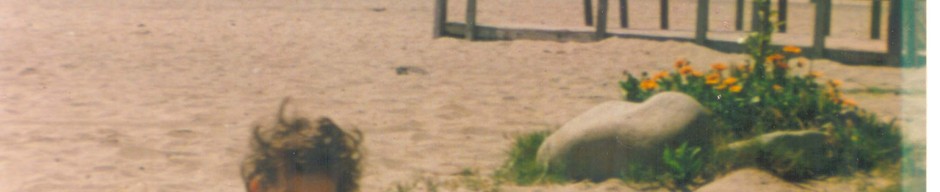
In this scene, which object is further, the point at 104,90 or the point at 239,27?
the point at 239,27

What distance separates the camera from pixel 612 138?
594 cm

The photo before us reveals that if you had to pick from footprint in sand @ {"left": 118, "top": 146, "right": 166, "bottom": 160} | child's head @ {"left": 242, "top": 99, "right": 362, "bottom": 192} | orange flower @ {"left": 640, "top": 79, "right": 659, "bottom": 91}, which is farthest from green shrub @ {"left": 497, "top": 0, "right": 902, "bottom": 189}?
child's head @ {"left": 242, "top": 99, "right": 362, "bottom": 192}

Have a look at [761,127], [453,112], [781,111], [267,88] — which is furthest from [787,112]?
[267,88]

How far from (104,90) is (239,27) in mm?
4788

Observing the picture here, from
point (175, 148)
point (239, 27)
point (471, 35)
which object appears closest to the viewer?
point (175, 148)

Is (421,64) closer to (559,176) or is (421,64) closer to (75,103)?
(75,103)

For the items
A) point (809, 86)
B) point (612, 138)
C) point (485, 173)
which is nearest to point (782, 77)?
point (809, 86)

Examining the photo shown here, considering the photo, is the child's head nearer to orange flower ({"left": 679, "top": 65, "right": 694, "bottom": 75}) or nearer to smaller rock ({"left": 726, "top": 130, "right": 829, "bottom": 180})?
smaller rock ({"left": 726, "top": 130, "right": 829, "bottom": 180})

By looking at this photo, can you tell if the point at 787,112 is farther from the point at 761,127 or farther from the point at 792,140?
the point at 792,140

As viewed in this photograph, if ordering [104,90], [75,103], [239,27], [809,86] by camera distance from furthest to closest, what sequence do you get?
[239,27] < [104,90] < [75,103] < [809,86]

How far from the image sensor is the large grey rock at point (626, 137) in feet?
19.2

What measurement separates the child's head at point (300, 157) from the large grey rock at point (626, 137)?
2774 mm

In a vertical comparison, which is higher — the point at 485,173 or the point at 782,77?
the point at 782,77

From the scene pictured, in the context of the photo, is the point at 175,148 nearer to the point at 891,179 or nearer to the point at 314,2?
the point at 891,179
